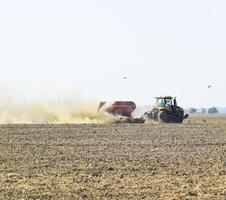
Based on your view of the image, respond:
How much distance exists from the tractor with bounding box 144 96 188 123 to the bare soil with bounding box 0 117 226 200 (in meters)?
20.7

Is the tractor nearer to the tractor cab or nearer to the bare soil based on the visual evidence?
the tractor cab

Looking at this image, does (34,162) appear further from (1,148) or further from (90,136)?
(90,136)

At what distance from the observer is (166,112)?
50.0 m

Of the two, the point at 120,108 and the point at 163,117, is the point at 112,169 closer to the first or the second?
the point at 163,117

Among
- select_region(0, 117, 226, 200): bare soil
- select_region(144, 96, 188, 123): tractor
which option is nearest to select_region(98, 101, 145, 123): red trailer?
select_region(144, 96, 188, 123): tractor

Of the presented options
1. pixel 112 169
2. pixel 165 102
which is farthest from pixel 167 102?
pixel 112 169

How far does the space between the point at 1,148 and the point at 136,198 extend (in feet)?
40.2

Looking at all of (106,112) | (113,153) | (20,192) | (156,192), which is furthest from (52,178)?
(106,112)

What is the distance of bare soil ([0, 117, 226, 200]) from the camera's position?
1405 cm

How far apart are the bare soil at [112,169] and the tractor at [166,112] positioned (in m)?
20.7

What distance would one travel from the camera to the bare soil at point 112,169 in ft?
46.1

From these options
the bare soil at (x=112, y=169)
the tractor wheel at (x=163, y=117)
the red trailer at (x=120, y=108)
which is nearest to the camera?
the bare soil at (x=112, y=169)

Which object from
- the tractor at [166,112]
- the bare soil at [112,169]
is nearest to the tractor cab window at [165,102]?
the tractor at [166,112]

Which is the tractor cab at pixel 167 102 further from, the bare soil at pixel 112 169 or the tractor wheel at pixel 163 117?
the bare soil at pixel 112 169
